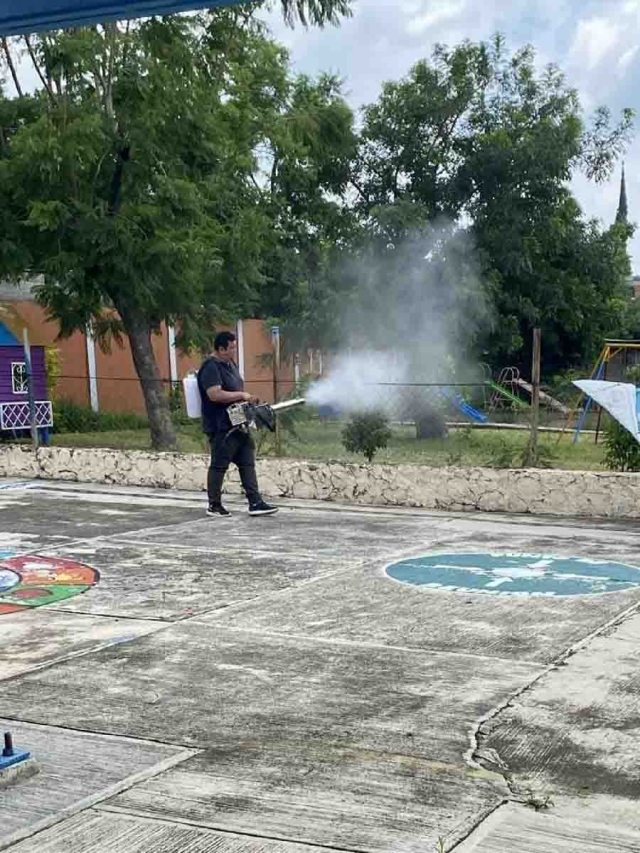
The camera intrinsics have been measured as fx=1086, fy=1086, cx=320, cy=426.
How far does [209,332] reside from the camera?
22516mm

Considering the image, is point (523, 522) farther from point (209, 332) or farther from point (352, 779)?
point (209, 332)

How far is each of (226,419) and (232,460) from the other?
1.55ft

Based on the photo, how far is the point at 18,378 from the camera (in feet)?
67.9

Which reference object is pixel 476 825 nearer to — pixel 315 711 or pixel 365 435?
pixel 315 711

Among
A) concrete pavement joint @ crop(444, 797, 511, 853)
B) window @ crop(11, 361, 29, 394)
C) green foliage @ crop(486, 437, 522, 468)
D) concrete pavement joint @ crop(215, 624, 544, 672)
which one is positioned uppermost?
window @ crop(11, 361, 29, 394)

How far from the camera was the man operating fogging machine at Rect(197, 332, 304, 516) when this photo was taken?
11.0 meters

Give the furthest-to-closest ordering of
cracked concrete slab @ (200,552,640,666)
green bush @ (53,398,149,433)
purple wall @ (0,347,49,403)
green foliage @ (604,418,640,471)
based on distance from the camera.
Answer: green bush @ (53,398,149,433) < purple wall @ (0,347,49,403) < green foliage @ (604,418,640,471) < cracked concrete slab @ (200,552,640,666)

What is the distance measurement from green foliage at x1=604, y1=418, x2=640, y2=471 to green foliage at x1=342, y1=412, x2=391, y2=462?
2648mm

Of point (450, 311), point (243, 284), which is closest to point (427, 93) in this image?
point (450, 311)

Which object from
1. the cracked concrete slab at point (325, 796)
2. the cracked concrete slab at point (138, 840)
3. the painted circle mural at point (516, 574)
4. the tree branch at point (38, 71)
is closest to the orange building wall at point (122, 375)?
the tree branch at point (38, 71)

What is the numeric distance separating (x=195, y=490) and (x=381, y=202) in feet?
42.0

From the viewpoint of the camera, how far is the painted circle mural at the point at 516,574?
772cm

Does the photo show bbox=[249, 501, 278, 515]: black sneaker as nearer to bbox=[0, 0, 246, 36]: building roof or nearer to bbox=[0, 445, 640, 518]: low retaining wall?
bbox=[0, 445, 640, 518]: low retaining wall

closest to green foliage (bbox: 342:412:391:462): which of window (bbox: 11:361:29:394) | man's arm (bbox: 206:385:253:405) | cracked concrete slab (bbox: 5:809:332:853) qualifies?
man's arm (bbox: 206:385:253:405)
